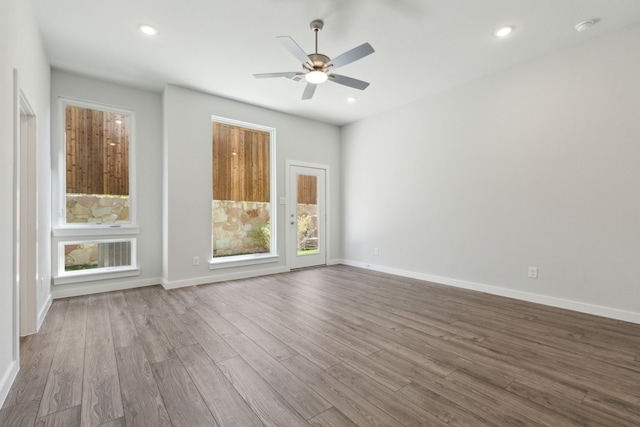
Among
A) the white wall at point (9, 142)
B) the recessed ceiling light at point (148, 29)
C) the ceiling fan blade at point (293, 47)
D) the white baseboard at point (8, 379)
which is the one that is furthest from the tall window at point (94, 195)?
the ceiling fan blade at point (293, 47)

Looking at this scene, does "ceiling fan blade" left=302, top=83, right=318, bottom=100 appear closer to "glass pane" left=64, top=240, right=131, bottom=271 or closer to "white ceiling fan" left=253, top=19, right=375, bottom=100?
"white ceiling fan" left=253, top=19, right=375, bottom=100

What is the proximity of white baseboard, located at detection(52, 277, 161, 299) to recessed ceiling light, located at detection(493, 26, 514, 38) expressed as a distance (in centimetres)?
550

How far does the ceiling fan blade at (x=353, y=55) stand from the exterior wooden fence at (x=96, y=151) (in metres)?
Answer: 3.49

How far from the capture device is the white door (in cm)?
567

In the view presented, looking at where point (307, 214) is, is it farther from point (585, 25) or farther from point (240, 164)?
point (585, 25)

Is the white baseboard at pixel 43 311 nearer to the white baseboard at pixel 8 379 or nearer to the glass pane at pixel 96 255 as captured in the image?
the glass pane at pixel 96 255

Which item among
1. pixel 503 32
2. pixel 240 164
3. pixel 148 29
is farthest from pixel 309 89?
pixel 240 164

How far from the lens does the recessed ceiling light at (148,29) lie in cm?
296

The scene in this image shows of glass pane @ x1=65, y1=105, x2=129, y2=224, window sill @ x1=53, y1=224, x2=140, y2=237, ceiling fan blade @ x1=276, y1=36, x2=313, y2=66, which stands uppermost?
ceiling fan blade @ x1=276, y1=36, x2=313, y2=66

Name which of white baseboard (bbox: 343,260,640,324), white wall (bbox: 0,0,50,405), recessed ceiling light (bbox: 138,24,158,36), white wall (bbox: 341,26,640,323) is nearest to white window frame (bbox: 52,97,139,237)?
white wall (bbox: 0,0,50,405)

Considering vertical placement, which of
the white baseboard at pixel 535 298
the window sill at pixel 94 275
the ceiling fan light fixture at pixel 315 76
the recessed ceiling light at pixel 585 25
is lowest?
the white baseboard at pixel 535 298

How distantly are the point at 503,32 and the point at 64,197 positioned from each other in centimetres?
572

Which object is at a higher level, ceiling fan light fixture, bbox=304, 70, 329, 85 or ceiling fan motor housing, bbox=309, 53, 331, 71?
ceiling fan motor housing, bbox=309, 53, 331, 71

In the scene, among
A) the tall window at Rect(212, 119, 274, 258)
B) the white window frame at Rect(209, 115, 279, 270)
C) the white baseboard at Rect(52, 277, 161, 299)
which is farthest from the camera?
the tall window at Rect(212, 119, 274, 258)
